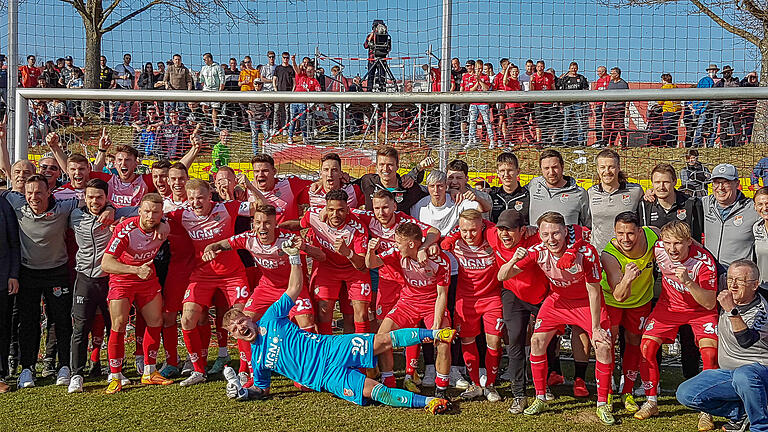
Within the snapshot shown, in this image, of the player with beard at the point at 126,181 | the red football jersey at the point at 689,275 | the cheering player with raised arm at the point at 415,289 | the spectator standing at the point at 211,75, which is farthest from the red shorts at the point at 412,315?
the spectator standing at the point at 211,75

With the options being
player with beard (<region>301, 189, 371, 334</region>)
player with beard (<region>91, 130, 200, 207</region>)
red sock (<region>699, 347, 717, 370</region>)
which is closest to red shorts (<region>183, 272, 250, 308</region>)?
player with beard (<region>301, 189, 371, 334</region>)

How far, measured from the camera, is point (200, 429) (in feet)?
18.7

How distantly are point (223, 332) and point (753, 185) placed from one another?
6.22 metres

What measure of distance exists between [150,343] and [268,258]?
4.34ft

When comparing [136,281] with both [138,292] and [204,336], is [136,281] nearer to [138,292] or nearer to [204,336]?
[138,292]

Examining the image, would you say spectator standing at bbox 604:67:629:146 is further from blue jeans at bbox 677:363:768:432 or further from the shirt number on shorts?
the shirt number on shorts

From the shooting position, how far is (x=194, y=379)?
22.3 ft

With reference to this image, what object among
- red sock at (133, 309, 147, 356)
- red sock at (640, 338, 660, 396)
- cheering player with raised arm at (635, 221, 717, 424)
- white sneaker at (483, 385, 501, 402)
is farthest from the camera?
red sock at (133, 309, 147, 356)

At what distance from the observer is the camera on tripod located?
365 inches

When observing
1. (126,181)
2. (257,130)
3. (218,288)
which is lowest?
(218,288)

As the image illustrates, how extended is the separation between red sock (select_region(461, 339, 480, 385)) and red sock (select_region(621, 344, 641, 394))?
1.19 metres

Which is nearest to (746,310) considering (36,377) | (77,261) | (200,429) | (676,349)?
(676,349)

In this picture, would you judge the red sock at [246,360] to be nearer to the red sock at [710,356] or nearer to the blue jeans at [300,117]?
the blue jeans at [300,117]

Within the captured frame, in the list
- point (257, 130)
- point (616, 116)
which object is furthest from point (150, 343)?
point (616, 116)
